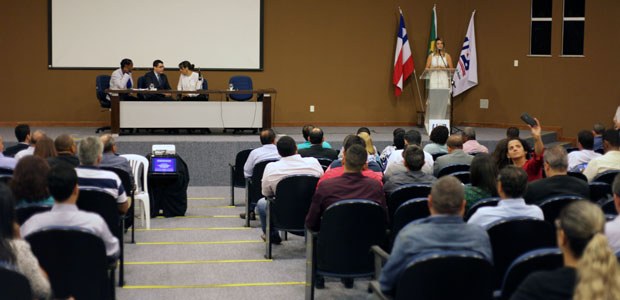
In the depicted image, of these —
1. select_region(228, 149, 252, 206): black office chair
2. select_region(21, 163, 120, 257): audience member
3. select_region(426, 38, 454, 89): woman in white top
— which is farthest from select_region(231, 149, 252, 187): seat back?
select_region(426, 38, 454, 89): woman in white top

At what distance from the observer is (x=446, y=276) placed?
3.65 m

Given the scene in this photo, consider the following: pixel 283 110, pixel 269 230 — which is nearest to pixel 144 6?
pixel 283 110

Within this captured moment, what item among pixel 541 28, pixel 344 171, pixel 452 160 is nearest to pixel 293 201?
pixel 344 171

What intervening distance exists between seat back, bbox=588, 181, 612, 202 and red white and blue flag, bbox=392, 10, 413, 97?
29.5 feet

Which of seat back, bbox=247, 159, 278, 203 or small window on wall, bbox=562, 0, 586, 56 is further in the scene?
small window on wall, bbox=562, 0, 586, 56

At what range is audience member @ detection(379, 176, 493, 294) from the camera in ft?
12.2

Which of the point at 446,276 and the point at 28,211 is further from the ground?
the point at 28,211

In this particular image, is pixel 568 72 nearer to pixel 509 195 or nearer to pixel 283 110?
pixel 283 110

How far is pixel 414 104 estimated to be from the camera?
50.3ft

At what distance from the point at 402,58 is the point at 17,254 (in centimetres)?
1184

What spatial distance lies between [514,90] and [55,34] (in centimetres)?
781

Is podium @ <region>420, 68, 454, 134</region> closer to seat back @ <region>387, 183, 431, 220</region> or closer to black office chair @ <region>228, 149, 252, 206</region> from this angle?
black office chair @ <region>228, 149, 252, 206</region>

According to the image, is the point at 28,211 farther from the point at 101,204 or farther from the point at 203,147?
the point at 203,147

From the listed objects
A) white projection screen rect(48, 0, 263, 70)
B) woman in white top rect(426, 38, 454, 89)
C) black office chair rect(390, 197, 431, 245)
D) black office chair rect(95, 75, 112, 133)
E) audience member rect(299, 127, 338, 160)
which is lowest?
black office chair rect(390, 197, 431, 245)
